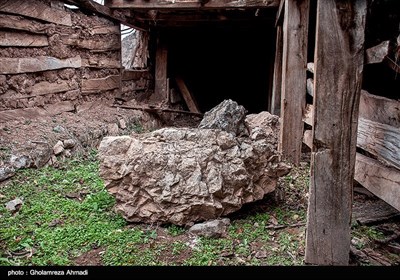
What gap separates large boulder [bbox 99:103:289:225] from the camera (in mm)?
2617

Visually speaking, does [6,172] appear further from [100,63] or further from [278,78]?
[278,78]

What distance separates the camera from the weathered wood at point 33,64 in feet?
13.1

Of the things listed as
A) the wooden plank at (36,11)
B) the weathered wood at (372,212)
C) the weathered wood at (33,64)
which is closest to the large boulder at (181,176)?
the weathered wood at (372,212)

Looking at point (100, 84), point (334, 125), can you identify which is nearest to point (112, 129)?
point (100, 84)

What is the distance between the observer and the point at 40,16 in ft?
14.6

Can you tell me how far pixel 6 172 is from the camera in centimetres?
330

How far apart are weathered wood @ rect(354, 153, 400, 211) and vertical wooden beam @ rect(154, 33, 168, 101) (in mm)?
6047

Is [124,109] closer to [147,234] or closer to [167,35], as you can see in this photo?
[167,35]

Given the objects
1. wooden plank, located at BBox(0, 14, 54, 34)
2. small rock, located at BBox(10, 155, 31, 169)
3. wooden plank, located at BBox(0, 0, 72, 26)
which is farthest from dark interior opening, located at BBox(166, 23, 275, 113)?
small rock, located at BBox(10, 155, 31, 169)

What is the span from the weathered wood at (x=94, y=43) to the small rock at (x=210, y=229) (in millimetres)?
3758

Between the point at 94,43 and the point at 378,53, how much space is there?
4.89m

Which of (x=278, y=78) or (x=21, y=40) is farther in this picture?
(x=278, y=78)

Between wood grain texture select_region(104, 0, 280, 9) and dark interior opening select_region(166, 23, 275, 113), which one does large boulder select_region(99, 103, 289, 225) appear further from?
dark interior opening select_region(166, 23, 275, 113)

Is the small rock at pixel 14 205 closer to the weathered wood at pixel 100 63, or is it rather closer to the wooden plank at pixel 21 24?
the wooden plank at pixel 21 24
